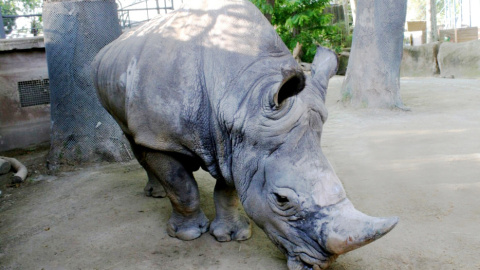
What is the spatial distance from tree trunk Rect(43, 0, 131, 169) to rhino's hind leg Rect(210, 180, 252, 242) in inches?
128

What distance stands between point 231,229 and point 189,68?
4.71 feet

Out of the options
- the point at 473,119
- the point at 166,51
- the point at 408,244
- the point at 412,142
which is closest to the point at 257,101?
the point at 166,51

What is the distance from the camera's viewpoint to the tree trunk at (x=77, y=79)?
6570mm

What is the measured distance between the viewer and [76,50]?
6.61 meters

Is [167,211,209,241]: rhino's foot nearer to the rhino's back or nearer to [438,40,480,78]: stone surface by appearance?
the rhino's back

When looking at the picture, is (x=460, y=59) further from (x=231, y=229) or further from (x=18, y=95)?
(x=231, y=229)

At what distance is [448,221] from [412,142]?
2.81 meters

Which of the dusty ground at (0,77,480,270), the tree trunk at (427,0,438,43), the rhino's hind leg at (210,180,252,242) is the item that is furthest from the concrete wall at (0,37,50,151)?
the tree trunk at (427,0,438,43)

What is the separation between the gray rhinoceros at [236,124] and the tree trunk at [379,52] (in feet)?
19.8

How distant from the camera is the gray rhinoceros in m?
2.87

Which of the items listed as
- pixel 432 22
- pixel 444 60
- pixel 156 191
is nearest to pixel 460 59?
pixel 444 60

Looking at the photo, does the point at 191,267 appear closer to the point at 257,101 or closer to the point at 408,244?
the point at 257,101

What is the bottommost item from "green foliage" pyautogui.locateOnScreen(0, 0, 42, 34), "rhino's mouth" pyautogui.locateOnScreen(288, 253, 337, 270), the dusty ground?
the dusty ground

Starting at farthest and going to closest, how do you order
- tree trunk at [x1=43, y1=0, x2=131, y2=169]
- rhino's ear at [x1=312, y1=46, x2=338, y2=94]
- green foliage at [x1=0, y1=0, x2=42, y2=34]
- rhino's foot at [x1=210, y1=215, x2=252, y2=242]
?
green foliage at [x1=0, y1=0, x2=42, y2=34] < tree trunk at [x1=43, y1=0, x2=131, y2=169] < rhino's foot at [x1=210, y1=215, x2=252, y2=242] < rhino's ear at [x1=312, y1=46, x2=338, y2=94]
